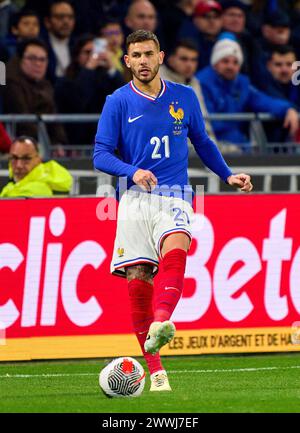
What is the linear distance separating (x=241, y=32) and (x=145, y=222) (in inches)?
399

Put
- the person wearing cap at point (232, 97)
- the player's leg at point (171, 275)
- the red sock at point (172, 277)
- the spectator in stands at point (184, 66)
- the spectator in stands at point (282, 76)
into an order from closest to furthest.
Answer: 1. the player's leg at point (171, 275)
2. the red sock at point (172, 277)
3. the spectator in stands at point (184, 66)
4. the person wearing cap at point (232, 97)
5. the spectator in stands at point (282, 76)

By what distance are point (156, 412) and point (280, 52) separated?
1146 cm

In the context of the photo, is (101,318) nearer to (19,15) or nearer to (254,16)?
(19,15)

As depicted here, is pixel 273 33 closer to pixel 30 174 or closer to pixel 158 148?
pixel 30 174

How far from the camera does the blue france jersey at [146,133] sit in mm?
9797

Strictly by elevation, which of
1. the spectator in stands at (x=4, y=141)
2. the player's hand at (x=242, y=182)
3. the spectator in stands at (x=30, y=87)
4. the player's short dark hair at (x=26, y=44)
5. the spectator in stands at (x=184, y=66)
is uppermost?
the spectator in stands at (x=184, y=66)

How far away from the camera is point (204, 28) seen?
19.4m

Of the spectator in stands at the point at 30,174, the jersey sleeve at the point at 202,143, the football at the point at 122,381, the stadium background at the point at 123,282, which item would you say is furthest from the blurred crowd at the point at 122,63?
the football at the point at 122,381

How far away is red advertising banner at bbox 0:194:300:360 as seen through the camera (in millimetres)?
12602

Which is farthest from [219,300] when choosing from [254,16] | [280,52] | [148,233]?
[254,16]

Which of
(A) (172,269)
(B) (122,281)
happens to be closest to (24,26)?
(B) (122,281)

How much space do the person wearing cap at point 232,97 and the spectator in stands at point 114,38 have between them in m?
1.10

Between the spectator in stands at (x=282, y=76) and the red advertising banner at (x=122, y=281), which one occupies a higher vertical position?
the spectator in stands at (x=282, y=76)

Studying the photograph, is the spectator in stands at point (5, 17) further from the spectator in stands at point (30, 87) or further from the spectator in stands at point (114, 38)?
the spectator in stands at point (30, 87)
